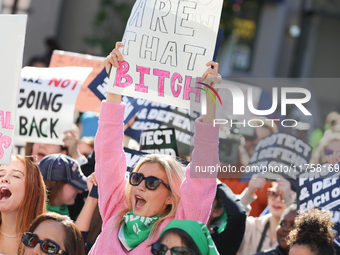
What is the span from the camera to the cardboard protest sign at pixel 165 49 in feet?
9.14

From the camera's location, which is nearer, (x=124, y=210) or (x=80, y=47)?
(x=124, y=210)

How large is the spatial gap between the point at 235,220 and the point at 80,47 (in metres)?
10.1

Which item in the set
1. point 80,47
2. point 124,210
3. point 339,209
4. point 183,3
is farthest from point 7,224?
point 80,47

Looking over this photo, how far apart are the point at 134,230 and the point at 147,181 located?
251 mm

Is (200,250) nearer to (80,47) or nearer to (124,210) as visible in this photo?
(124,210)

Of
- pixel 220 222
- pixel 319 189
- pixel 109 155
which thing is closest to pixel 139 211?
pixel 109 155

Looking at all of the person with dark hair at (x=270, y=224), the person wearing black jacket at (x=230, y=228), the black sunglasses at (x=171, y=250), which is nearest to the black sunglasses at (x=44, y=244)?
the black sunglasses at (x=171, y=250)

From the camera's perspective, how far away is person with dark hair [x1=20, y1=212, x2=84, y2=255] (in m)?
2.45

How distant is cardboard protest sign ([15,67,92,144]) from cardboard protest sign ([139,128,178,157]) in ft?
2.63

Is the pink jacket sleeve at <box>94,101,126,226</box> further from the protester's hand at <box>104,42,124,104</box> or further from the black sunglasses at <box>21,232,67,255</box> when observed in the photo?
the black sunglasses at <box>21,232,67,255</box>

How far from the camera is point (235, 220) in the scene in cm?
319

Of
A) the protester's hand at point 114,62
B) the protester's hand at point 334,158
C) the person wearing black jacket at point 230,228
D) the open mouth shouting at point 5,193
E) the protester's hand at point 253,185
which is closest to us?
the protester's hand at point 114,62

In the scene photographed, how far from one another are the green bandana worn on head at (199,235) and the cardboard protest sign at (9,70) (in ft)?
3.73

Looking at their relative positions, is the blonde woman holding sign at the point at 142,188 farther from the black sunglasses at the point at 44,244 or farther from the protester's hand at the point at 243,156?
the protester's hand at the point at 243,156
